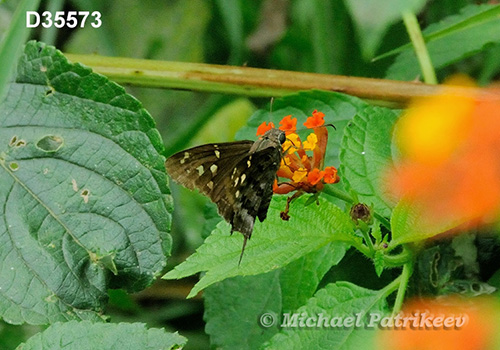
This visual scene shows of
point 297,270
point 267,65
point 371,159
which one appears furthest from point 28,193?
point 267,65

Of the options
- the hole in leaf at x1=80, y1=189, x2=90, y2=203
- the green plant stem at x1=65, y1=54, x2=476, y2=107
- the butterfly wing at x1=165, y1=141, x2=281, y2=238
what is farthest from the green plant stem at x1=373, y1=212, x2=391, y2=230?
the hole in leaf at x1=80, y1=189, x2=90, y2=203

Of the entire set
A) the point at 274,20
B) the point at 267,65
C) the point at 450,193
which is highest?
the point at 274,20

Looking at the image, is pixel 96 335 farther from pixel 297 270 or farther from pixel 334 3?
pixel 334 3

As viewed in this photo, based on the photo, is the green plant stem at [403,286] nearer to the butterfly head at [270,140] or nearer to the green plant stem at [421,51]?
the butterfly head at [270,140]

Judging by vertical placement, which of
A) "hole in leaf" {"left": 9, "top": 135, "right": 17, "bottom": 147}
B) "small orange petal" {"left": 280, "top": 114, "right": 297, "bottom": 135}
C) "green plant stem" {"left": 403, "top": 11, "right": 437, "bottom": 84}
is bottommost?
"hole in leaf" {"left": 9, "top": 135, "right": 17, "bottom": 147}

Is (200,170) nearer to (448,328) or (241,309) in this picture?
(241,309)

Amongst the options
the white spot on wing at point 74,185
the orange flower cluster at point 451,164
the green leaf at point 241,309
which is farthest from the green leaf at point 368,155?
the white spot on wing at point 74,185

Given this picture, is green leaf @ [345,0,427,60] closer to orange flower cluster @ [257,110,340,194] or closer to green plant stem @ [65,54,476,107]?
orange flower cluster @ [257,110,340,194]
